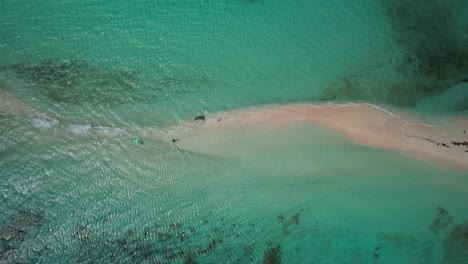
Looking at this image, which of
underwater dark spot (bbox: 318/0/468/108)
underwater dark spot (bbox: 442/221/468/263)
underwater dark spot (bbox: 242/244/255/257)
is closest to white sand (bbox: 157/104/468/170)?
underwater dark spot (bbox: 318/0/468/108)

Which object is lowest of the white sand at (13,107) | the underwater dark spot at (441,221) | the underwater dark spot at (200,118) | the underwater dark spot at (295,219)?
the underwater dark spot at (295,219)

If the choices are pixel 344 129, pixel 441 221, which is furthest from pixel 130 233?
pixel 441 221

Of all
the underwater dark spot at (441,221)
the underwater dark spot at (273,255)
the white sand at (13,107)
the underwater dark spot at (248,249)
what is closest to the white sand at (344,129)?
the underwater dark spot at (441,221)

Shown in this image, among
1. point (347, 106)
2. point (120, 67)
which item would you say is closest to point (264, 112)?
point (347, 106)

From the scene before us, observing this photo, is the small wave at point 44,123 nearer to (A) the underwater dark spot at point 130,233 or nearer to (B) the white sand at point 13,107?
(B) the white sand at point 13,107

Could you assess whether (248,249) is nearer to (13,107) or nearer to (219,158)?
(219,158)

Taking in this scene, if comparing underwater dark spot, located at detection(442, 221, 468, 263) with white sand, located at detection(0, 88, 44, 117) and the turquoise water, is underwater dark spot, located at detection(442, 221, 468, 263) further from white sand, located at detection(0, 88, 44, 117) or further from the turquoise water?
white sand, located at detection(0, 88, 44, 117)
